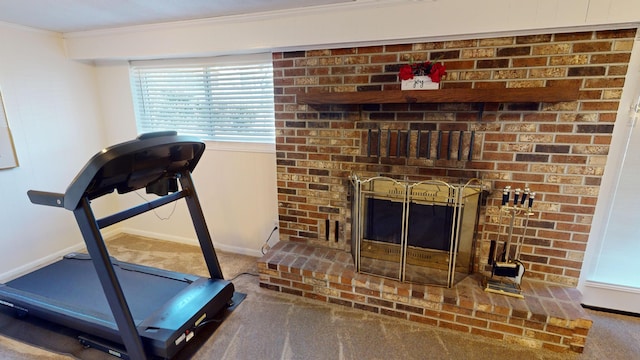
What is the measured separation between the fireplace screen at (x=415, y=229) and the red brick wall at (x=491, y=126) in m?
0.17

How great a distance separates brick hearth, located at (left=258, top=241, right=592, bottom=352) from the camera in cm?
192

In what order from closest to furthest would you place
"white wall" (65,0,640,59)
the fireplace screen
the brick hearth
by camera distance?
"white wall" (65,0,640,59), the brick hearth, the fireplace screen

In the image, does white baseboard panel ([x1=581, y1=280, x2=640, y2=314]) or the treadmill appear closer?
the treadmill

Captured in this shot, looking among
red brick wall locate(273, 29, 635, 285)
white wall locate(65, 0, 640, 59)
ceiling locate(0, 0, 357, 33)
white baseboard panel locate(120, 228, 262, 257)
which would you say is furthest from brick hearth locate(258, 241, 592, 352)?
ceiling locate(0, 0, 357, 33)

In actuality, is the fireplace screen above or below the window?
below

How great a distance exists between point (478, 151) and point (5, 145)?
158 inches

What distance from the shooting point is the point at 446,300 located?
2.09 meters

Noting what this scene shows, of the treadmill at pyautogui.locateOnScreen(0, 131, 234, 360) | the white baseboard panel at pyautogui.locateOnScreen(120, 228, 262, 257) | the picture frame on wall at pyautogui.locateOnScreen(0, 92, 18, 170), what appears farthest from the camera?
the white baseboard panel at pyautogui.locateOnScreen(120, 228, 262, 257)

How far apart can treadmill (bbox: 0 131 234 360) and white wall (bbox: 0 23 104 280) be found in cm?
62

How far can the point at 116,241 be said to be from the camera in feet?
11.6

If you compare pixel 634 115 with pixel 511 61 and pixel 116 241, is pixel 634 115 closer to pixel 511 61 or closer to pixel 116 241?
pixel 511 61

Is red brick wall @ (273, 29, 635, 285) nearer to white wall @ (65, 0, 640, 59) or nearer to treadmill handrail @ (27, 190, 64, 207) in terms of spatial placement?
white wall @ (65, 0, 640, 59)

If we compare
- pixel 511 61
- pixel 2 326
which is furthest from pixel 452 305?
pixel 2 326

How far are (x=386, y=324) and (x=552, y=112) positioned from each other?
184 cm
